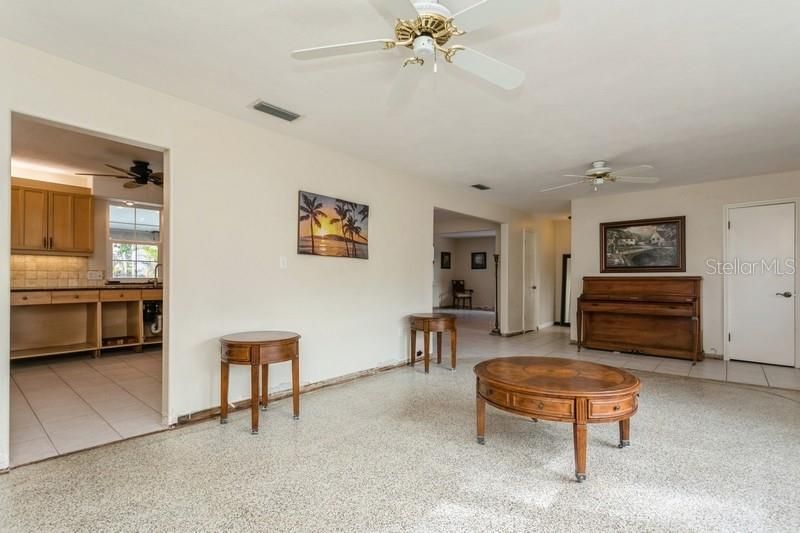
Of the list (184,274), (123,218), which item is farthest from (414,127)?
(123,218)

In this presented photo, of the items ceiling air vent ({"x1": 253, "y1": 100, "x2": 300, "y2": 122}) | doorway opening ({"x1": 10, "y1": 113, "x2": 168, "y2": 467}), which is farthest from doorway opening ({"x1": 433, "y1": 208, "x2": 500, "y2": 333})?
ceiling air vent ({"x1": 253, "y1": 100, "x2": 300, "y2": 122})

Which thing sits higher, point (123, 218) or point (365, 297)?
point (123, 218)

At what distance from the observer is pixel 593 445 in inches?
102

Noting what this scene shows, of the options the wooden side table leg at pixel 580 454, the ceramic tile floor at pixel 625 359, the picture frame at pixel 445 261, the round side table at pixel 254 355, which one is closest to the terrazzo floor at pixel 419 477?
the wooden side table leg at pixel 580 454

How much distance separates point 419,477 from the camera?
85.1 inches

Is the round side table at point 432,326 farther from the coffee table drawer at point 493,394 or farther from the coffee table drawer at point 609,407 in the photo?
the coffee table drawer at point 609,407

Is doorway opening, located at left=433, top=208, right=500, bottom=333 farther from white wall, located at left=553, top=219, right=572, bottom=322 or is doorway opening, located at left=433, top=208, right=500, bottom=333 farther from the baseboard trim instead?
the baseboard trim

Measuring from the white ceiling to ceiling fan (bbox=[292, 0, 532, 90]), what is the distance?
0.26 metres

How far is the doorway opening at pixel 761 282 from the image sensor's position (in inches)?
191

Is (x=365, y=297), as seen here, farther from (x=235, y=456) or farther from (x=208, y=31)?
(x=208, y=31)

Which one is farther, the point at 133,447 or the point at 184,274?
the point at 184,274

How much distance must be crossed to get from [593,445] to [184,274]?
10.3ft

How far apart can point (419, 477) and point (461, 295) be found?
1137cm

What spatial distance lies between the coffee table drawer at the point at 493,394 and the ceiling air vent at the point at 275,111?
2544mm
